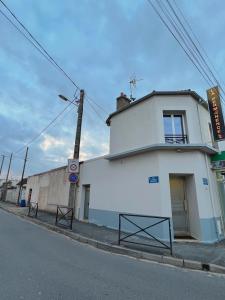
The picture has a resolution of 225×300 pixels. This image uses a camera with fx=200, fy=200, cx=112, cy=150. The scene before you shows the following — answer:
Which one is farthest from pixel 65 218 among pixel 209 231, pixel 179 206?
pixel 209 231

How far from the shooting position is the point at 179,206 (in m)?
8.75

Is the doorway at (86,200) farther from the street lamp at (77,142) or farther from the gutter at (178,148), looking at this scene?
the gutter at (178,148)

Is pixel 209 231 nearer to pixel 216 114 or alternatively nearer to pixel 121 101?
pixel 216 114

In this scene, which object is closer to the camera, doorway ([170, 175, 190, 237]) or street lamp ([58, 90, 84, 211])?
doorway ([170, 175, 190, 237])

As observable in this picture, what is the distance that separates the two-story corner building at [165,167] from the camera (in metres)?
8.20

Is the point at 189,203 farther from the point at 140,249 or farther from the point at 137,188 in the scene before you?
the point at 140,249

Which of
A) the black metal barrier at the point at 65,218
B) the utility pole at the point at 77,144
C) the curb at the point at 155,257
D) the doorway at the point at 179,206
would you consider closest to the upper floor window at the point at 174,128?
the doorway at the point at 179,206

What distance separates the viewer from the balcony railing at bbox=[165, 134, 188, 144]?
8.95m

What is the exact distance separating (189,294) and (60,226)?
7618mm

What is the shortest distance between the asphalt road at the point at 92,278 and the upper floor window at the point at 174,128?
5.37m

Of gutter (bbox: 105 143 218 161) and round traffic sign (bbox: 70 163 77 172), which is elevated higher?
gutter (bbox: 105 143 218 161)

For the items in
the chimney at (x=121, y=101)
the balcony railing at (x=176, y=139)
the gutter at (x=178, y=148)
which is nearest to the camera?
the gutter at (x=178, y=148)

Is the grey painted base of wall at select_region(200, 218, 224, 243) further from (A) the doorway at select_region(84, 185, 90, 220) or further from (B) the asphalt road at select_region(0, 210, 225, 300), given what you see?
(A) the doorway at select_region(84, 185, 90, 220)

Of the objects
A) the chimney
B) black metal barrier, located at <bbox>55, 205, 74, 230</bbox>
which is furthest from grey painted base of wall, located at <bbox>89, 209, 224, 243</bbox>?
the chimney
